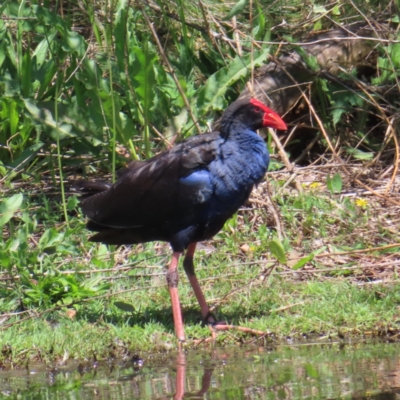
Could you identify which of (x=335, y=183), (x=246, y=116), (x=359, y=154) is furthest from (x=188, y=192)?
(x=359, y=154)

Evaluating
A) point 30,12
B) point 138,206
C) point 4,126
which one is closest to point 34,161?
point 4,126

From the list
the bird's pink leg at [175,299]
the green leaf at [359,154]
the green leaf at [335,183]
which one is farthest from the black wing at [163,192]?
the green leaf at [359,154]

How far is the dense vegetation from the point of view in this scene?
510 cm

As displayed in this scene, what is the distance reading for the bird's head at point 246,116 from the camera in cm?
494

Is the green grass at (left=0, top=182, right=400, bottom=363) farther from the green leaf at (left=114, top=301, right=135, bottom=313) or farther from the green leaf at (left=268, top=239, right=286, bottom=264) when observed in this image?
the green leaf at (left=268, top=239, right=286, bottom=264)

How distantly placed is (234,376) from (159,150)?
10.2 ft

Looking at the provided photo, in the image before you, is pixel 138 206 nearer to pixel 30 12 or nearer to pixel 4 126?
pixel 4 126

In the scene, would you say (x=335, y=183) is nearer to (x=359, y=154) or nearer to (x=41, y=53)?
(x=359, y=154)

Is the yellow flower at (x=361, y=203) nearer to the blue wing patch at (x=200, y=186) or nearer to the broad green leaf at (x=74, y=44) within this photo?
the blue wing patch at (x=200, y=186)

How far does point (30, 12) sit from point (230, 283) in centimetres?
299

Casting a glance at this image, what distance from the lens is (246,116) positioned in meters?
4.98

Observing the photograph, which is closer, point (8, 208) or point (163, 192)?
point (163, 192)

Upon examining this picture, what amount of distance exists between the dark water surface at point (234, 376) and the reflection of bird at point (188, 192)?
1.43 feet

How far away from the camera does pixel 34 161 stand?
7.05 metres
